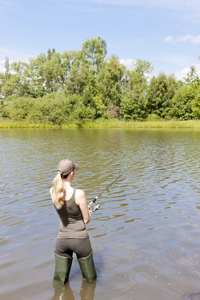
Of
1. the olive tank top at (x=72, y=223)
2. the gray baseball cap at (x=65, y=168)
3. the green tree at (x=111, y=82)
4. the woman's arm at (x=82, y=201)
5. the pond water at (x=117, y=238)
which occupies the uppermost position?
the green tree at (x=111, y=82)

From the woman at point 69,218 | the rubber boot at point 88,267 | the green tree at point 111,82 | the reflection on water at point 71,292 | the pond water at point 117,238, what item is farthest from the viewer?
the green tree at point 111,82

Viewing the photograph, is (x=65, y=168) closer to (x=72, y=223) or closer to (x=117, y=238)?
(x=72, y=223)

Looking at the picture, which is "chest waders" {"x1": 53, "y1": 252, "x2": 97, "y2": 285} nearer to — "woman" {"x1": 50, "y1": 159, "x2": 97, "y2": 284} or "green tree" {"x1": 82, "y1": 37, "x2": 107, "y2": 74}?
"woman" {"x1": 50, "y1": 159, "x2": 97, "y2": 284}

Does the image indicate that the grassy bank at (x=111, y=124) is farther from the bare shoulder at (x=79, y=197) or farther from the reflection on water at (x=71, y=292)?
the bare shoulder at (x=79, y=197)

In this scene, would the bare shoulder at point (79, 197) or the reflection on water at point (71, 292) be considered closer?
the bare shoulder at point (79, 197)

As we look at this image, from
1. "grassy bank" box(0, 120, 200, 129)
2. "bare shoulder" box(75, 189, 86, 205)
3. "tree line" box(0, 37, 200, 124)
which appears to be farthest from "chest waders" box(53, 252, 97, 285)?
"tree line" box(0, 37, 200, 124)

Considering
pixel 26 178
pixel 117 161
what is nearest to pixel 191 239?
pixel 26 178

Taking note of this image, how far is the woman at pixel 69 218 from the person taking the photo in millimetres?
3930

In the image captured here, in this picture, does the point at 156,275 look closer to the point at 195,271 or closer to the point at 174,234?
the point at 195,271

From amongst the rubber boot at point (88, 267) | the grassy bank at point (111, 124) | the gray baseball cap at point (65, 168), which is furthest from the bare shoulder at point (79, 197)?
the grassy bank at point (111, 124)

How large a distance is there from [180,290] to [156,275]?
0.57m

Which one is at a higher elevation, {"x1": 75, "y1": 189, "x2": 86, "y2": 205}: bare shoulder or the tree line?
the tree line

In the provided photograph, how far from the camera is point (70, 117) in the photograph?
225 ft

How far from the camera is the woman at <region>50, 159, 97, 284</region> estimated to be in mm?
3930
